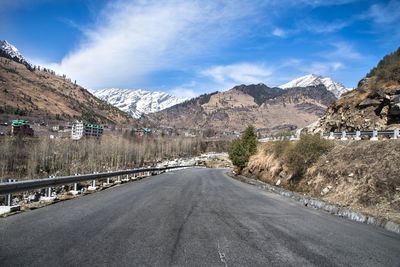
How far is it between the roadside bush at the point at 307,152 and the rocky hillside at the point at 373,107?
9925 mm

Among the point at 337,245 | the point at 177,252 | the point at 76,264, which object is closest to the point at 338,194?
the point at 337,245

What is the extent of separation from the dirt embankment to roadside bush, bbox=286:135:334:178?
1.43 ft

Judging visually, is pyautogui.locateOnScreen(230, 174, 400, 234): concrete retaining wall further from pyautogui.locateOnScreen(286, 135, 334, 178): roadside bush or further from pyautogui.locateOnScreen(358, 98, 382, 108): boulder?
pyautogui.locateOnScreen(358, 98, 382, 108): boulder

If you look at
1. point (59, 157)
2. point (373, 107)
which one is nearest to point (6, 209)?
point (373, 107)

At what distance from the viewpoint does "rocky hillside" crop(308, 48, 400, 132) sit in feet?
85.7

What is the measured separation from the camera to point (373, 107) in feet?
102

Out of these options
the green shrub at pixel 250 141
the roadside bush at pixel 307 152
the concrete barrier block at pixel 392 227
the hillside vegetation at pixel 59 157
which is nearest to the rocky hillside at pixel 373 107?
the roadside bush at pixel 307 152

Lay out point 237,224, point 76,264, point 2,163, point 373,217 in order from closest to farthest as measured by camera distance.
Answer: point 76,264, point 237,224, point 373,217, point 2,163

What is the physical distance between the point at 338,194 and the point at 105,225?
1279 cm

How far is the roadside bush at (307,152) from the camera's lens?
793 inches

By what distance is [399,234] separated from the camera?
8031 mm

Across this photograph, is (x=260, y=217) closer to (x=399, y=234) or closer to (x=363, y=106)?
(x=399, y=234)

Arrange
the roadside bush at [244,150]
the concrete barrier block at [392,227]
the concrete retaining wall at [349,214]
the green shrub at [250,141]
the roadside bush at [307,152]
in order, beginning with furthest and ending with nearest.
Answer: the green shrub at [250,141]
the roadside bush at [244,150]
the roadside bush at [307,152]
the concrete retaining wall at [349,214]
the concrete barrier block at [392,227]

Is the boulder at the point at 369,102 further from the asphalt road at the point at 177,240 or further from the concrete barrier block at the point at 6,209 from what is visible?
the concrete barrier block at the point at 6,209
